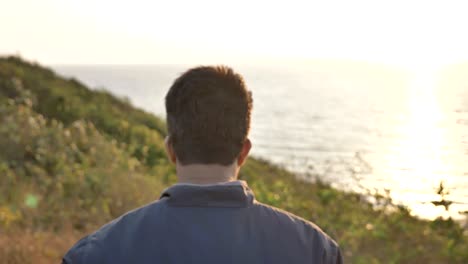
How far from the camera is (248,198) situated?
2.01m

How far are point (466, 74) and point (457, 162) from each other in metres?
0.75

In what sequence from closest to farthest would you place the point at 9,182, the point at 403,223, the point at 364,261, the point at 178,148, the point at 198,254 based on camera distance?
the point at 198,254 < the point at 178,148 < the point at 364,261 < the point at 403,223 < the point at 9,182

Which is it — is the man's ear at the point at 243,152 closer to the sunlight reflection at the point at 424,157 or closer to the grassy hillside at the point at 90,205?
the sunlight reflection at the point at 424,157

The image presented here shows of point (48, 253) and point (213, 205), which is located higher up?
point (213, 205)

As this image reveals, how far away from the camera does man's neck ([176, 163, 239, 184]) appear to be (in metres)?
2.04

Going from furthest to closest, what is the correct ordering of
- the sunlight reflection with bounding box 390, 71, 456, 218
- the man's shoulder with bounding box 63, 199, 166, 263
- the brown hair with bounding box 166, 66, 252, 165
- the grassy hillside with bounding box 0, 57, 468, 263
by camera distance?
the grassy hillside with bounding box 0, 57, 468, 263, the sunlight reflection with bounding box 390, 71, 456, 218, the brown hair with bounding box 166, 66, 252, 165, the man's shoulder with bounding box 63, 199, 166, 263

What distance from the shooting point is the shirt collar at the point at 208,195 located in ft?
6.48

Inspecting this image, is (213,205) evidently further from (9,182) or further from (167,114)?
(9,182)

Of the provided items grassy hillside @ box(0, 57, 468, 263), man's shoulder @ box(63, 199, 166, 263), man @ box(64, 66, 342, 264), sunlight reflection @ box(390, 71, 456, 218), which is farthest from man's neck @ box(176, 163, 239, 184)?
grassy hillside @ box(0, 57, 468, 263)

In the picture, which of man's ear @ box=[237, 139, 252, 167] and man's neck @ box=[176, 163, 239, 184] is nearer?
man's neck @ box=[176, 163, 239, 184]

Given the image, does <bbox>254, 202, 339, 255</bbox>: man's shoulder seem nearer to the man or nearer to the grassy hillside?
the man

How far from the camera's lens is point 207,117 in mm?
2092

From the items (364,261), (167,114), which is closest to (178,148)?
(167,114)

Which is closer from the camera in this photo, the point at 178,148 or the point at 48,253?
the point at 178,148
